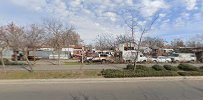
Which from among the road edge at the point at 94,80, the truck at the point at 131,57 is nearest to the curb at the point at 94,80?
the road edge at the point at 94,80

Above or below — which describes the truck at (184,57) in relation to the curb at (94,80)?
above

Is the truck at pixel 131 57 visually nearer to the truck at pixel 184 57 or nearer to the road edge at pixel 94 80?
the truck at pixel 184 57

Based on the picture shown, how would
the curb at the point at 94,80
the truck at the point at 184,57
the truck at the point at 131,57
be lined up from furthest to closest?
1. the truck at the point at 184,57
2. the truck at the point at 131,57
3. the curb at the point at 94,80

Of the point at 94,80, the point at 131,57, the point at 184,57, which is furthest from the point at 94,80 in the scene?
the point at 184,57

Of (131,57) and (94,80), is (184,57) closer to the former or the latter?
(131,57)

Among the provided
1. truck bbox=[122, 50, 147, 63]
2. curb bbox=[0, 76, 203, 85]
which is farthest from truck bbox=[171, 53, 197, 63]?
curb bbox=[0, 76, 203, 85]

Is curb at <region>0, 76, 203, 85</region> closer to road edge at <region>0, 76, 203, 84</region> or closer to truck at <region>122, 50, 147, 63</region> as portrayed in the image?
road edge at <region>0, 76, 203, 84</region>

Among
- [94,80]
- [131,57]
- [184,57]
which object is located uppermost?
[131,57]

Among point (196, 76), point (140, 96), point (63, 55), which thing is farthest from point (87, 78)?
point (63, 55)

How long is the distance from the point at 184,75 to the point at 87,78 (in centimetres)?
751

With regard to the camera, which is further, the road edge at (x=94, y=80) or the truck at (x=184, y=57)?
the truck at (x=184, y=57)

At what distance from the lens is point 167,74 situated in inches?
703

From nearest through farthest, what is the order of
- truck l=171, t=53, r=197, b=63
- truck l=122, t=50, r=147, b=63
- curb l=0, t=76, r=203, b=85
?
curb l=0, t=76, r=203, b=85 < truck l=122, t=50, r=147, b=63 < truck l=171, t=53, r=197, b=63

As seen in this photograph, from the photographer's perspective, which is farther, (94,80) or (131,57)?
(131,57)
